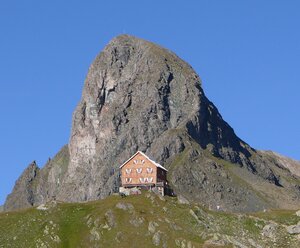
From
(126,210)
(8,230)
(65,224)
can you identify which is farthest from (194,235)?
(8,230)

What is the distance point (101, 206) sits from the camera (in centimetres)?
17150

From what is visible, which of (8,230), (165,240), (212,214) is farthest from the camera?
(212,214)

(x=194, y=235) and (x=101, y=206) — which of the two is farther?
(x=101, y=206)

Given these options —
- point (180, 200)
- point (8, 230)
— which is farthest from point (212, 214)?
point (8, 230)

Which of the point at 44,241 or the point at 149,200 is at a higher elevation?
the point at 149,200

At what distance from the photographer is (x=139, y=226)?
158500 millimetres

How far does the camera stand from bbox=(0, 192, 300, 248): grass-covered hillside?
15425 cm

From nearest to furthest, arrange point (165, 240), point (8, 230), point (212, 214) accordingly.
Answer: point (165, 240)
point (8, 230)
point (212, 214)

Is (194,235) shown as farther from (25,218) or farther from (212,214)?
(25,218)

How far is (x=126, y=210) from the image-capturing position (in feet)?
544

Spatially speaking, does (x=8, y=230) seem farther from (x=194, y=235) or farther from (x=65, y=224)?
(x=194, y=235)

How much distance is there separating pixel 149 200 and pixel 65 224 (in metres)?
20.7

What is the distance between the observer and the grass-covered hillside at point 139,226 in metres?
154

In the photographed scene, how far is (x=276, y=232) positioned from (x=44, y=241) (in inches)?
1929
